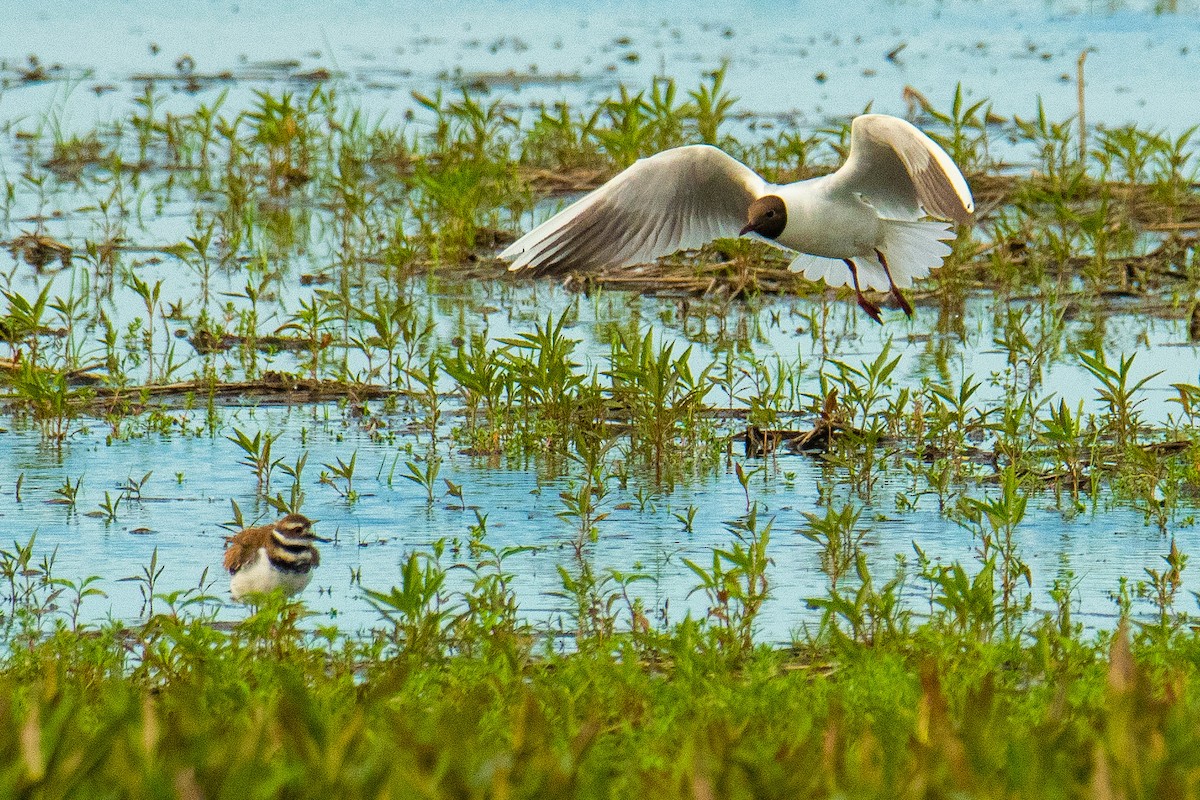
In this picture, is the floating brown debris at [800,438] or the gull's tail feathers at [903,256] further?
the gull's tail feathers at [903,256]

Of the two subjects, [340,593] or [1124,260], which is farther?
[1124,260]

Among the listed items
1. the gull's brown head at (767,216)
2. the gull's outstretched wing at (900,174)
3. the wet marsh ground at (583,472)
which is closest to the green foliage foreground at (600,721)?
the wet marsh ground at (583,472)

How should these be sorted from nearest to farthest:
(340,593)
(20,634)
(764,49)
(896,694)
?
(896,694) < (20,634) < (340,593) < (764,49)

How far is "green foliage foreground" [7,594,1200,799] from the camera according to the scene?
10.3 ft

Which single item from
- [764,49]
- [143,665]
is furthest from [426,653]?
[764,49]

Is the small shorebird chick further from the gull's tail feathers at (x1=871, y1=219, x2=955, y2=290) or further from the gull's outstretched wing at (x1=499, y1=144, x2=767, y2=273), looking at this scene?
the gull's tail feathers at (x1=871, y1=219, x2=955, y2=290)

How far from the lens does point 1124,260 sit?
35.1 feet

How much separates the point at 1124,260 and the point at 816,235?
10.4ft

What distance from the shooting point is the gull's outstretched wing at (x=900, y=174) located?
7363 mm

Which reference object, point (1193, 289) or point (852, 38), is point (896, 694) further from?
point (852, 38)

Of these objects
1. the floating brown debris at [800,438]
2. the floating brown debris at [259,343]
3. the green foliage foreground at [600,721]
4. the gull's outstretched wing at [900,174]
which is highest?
the gull's outstretched wing at [900,174]

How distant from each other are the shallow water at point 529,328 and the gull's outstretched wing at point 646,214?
0.87 meters

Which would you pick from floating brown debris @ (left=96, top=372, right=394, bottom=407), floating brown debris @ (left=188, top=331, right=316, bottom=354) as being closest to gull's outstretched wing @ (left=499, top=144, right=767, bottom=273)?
floating brown debris @ (left=96, top=372, right=394, bottom=407)

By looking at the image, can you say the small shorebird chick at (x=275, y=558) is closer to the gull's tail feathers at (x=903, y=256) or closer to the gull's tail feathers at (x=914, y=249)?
the gull's tail feathers at (x=903, y=256)
